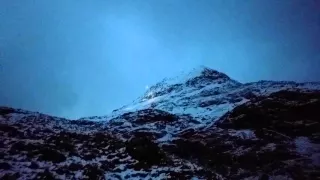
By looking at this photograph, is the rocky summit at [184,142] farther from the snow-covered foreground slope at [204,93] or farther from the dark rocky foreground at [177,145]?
the snow-covered foreground slope at [204,93]

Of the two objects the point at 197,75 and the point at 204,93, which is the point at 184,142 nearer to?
the point at 204,93

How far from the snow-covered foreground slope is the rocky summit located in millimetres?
340

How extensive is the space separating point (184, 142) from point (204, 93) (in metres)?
23.7

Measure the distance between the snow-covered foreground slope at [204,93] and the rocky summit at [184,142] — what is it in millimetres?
340

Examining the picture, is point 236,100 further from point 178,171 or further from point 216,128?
point 178,171

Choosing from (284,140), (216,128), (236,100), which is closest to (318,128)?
(284,140)

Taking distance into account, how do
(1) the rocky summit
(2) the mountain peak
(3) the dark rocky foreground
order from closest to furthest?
(3) the dark rocky foreground → (1) the rocky summit → (2) the mountain peak

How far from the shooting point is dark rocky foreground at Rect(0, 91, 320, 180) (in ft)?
68.1

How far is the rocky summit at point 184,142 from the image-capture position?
68.5 feet

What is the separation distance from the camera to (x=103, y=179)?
19.6 metres

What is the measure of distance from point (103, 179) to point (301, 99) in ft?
93.9

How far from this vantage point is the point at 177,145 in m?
30.8

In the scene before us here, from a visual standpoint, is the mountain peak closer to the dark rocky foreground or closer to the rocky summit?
the rocky summit

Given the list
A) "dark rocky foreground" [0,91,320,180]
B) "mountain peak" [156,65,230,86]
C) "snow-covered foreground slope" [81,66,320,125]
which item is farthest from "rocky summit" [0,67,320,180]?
"mountain peak" [156,65,230,86]
